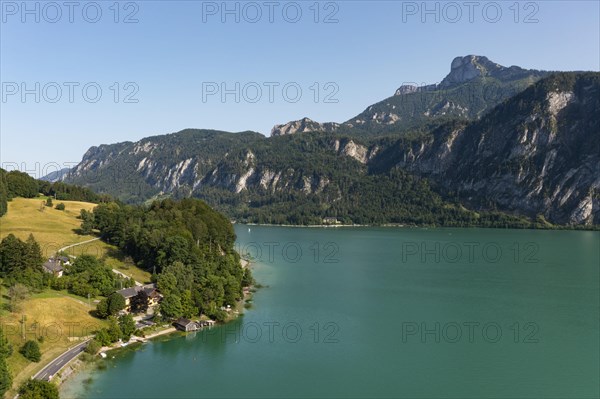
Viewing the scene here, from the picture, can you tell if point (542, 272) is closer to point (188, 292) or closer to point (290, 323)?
point (290, 323)

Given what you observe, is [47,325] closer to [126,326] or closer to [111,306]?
[111,306]

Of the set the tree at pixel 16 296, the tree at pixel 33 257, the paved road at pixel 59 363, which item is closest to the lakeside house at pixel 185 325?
the paved road at pixel 59 363

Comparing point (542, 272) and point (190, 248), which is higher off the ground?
point (190, 248)

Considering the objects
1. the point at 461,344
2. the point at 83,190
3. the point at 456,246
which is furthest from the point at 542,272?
the point at 83,190

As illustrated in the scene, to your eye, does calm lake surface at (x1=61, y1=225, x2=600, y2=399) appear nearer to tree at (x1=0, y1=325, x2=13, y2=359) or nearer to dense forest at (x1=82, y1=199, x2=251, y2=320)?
dense forest at (x1=82, y1=199, x2=251, y2=320)

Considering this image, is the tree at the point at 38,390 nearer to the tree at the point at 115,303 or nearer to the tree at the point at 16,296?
the tree at the point at 16,296

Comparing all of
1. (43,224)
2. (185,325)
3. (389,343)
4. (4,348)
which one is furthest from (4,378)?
(43,224)
